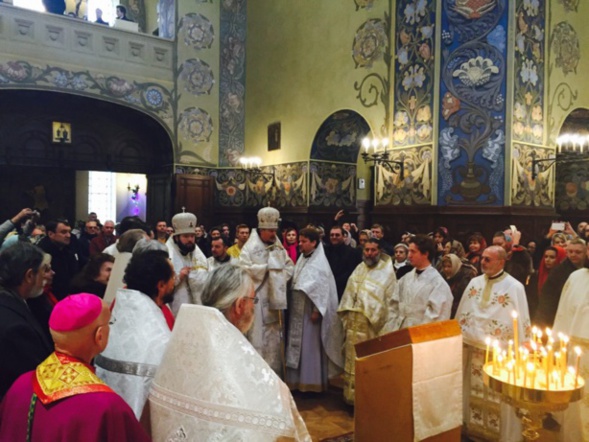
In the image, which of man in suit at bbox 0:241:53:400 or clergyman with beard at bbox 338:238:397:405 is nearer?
man in suit at bbox 0:241:53:400

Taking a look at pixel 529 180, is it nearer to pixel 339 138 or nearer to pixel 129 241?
pixel 339 138

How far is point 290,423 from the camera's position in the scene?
4.70ft

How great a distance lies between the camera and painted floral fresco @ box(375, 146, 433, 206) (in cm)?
849

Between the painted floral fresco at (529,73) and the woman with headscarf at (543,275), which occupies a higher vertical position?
the painted floral fresco at (529,73)

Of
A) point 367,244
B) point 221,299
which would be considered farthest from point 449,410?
point 367,244

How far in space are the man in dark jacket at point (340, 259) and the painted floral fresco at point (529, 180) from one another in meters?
3.77

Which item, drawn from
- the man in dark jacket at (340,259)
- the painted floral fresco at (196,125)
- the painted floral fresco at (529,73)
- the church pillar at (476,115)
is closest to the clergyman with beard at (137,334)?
the man in dark jacket at (340,259)

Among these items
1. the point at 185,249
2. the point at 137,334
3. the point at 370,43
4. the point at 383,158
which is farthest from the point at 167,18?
the point at 137,334

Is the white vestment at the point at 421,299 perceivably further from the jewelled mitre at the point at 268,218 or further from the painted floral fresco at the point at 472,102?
the painted floral fresco at the point at 472,102

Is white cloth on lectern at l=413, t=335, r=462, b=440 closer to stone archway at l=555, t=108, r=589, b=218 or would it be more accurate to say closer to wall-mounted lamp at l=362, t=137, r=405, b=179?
wall-mounted lamp at l=362, t=137, r=405, b=179

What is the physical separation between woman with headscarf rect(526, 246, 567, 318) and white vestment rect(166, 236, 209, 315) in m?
3.52

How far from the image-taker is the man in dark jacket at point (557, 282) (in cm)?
397

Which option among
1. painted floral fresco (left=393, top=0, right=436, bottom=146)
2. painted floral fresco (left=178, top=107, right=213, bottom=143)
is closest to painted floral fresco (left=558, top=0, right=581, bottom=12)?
painted floral fresco (left=393, top=0, right=436, bottom=146)

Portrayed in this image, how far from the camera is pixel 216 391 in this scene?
1.49 m
